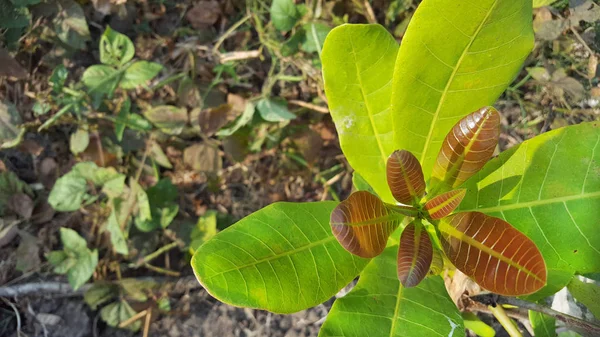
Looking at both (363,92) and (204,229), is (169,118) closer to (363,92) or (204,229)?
(204,229)

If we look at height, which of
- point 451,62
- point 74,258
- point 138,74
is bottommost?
point 74,258

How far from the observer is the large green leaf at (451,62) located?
36.0 inches

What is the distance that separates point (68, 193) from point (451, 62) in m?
1.61

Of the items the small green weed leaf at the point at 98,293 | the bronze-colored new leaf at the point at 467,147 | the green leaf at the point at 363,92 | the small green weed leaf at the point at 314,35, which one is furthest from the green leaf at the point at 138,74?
the bronze-colored new leaf at the point at 467,147

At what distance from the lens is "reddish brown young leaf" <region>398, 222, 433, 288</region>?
2.77 feet

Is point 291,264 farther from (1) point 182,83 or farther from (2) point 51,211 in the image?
(2) point 51,211

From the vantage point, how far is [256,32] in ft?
7.11

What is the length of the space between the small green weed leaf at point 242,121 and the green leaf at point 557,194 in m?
1.04

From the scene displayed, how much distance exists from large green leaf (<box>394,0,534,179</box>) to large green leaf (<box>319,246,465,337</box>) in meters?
→ 0.30

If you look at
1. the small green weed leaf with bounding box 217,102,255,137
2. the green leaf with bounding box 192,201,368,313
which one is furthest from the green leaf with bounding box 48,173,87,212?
the green leaf with bounding box 192,201,368,313

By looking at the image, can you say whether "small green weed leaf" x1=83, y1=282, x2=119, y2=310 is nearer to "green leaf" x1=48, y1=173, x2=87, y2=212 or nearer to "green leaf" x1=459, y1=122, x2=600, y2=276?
"green leaf" x1=48, y1=173, x2=87, y2=212

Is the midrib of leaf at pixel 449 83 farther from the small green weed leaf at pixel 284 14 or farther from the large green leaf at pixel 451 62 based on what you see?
the small green weed leaf at pixel 284 14

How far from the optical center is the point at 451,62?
977 mm

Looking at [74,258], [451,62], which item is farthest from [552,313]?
[74,258]
